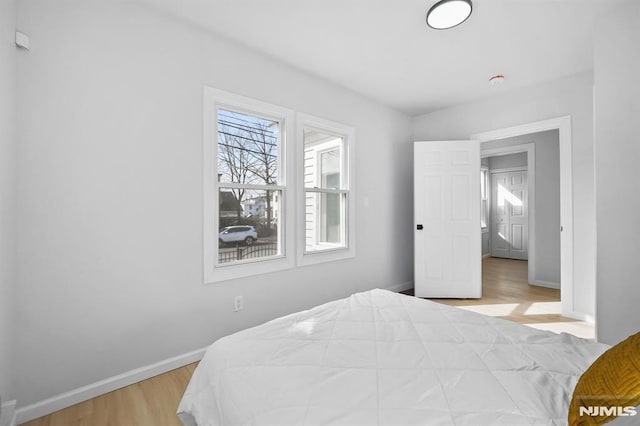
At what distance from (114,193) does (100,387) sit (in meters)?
1.24

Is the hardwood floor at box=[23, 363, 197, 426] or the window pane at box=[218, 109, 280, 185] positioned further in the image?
the window pane at box=[218, 109, 280, 185]

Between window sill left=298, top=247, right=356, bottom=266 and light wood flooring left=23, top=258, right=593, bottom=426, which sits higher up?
window sill left=298, top=247, right=356, bottom=266

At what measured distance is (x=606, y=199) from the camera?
218 cm

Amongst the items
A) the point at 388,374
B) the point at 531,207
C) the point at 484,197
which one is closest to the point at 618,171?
the point at 388,374

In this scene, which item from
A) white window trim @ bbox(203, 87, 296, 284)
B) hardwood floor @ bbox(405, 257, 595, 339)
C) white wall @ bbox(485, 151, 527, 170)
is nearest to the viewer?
white window trim @ bbox(203, 87, 296, 284)

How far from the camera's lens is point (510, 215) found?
6789 mm

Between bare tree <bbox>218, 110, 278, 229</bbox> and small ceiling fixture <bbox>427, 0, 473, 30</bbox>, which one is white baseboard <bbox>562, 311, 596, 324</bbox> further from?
bare tree <bbox>218, 110, 278, 229</bbox>

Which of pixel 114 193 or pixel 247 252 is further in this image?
pixel 247 252

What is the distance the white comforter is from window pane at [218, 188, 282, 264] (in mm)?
1265

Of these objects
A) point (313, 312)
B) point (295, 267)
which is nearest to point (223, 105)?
point (295, 267)

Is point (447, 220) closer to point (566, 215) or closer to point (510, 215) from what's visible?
point (566, 215)

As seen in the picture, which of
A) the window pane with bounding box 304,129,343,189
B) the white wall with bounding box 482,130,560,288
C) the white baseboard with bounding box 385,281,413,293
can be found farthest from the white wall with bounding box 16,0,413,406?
the white wall with bounding box 482,130,560,288

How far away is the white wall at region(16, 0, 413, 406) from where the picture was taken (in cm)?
170

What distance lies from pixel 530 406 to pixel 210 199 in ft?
7.38
